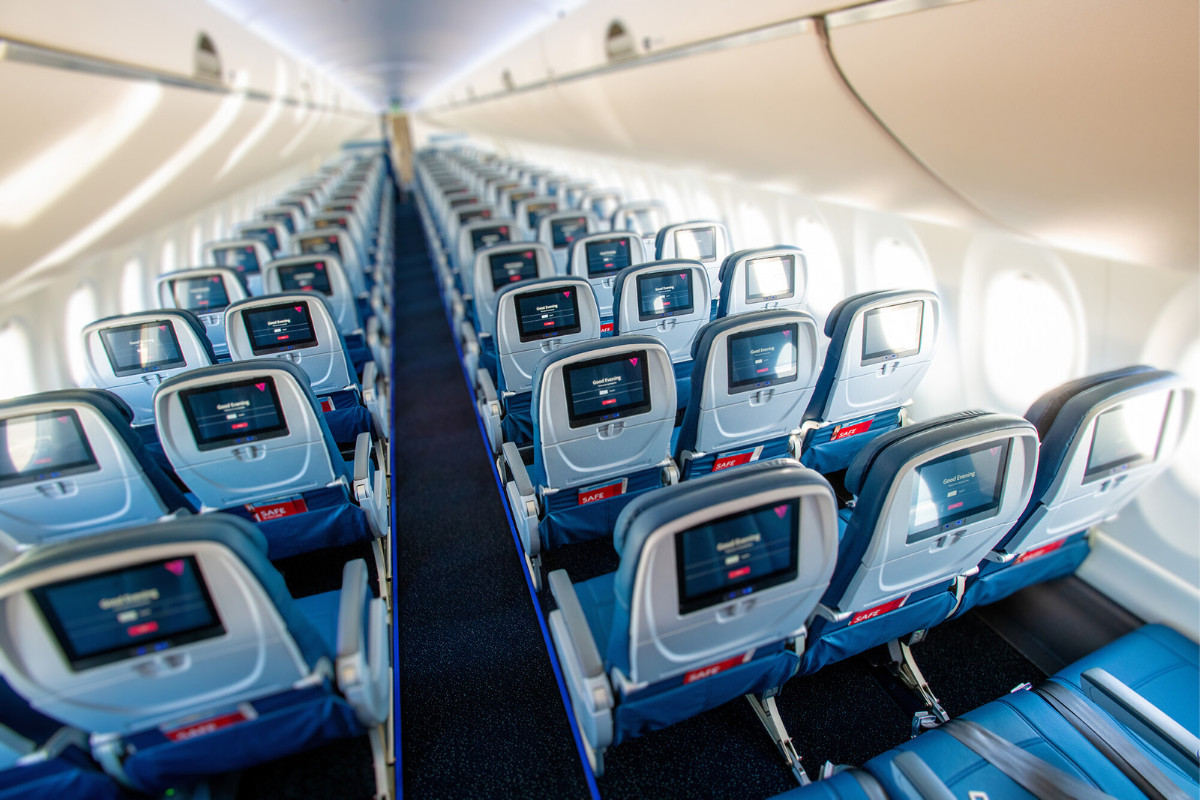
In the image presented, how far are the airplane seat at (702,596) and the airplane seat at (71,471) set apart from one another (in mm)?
2173

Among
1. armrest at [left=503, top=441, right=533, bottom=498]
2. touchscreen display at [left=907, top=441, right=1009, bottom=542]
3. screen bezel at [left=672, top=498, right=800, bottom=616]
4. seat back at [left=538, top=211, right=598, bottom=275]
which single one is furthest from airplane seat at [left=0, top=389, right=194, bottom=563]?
seat back at [left=538, top=211, right=598, bottom=275]

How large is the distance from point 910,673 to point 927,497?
3.99 ft

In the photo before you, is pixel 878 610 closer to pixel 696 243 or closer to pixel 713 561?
pixel 713 561

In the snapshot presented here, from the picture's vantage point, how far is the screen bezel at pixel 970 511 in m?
1.85

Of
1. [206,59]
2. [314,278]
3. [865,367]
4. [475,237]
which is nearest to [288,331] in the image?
[314,278]

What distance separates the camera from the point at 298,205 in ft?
36.7

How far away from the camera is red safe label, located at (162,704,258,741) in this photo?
173 centimetres

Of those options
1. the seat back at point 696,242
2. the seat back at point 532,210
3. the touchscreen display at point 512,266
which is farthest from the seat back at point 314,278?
the seat back at point 532,210

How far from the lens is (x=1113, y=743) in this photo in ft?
6.15

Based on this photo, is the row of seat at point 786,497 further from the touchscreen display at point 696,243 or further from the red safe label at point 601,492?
the touchscreen display at point 696,243

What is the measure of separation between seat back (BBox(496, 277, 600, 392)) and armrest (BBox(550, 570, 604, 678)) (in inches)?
72.2

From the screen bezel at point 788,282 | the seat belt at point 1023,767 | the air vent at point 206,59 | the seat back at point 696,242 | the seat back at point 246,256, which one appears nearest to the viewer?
the seat belt at point 1023,767

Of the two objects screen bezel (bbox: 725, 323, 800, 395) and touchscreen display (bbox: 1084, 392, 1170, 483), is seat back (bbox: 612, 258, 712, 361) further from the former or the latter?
touchscreen display (bbox: 1084, 392, 1170, 483)

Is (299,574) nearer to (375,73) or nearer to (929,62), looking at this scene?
(929,62)
